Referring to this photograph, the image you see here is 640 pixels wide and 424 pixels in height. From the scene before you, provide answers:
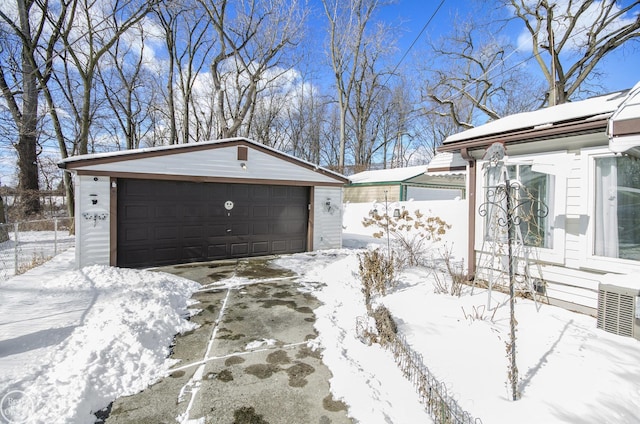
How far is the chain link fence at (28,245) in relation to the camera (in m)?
6.22

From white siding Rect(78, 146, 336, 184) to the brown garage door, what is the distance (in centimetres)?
33

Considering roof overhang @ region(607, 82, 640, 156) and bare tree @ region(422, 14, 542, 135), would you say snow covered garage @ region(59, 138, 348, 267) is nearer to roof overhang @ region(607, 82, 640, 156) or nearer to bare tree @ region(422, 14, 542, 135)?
roof overhang @ region(607, 82, 640, 156)

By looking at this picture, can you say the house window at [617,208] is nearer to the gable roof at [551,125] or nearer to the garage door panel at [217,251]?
the gable roof at [551,125]

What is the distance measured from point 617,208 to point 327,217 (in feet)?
22.2

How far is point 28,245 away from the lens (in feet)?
30.5

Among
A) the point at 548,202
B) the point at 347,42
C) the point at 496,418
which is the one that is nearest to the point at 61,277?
the point at 496,418

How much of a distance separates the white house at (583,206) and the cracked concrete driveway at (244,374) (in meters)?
2.94

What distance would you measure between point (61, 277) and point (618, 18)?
20588 mm

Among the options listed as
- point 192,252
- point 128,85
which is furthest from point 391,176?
point 128,85

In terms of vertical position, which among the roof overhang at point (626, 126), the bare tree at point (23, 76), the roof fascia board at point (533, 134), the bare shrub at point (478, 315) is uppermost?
the bare tree at point (23, 76)

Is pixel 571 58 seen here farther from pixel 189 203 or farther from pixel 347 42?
pixel 189 203

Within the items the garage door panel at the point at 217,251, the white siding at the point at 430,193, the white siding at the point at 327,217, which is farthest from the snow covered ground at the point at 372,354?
the white siding at the point at 430,193

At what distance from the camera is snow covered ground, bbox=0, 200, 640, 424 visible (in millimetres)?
2293

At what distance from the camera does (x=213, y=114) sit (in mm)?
24172
